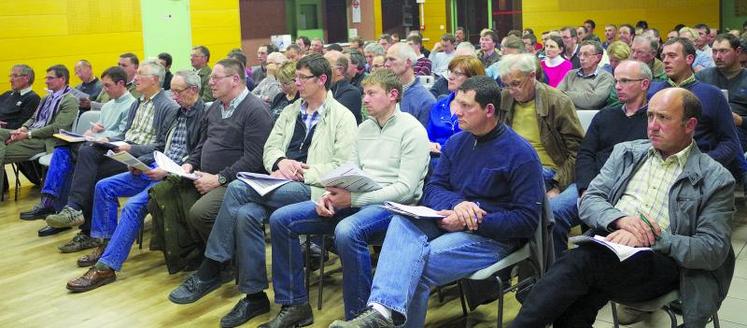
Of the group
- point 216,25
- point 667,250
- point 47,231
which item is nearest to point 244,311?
point 667,250

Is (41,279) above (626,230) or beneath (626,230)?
beneath

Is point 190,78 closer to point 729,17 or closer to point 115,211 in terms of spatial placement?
point 115,211

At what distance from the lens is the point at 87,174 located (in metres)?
5.18

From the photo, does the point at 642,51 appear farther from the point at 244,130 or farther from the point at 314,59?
the point at 244,130

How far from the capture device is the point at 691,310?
8.57ft

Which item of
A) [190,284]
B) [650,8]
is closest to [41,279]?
[190,284]

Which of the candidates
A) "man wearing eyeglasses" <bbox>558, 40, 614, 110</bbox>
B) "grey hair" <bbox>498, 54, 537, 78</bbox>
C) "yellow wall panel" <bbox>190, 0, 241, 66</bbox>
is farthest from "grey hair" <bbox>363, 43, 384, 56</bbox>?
"yellow wall panel" <bbox>190, 0, 241, 66</bbox>

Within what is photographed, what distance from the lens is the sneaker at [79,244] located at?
5.17m

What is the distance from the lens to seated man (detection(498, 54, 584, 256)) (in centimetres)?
391

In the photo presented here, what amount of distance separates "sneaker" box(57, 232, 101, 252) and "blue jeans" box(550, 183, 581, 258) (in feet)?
10.6

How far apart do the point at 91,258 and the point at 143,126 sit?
1018 mm

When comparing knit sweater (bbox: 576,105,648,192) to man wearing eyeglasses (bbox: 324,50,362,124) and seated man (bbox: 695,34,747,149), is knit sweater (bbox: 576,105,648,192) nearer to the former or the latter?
seated man (bbox: 695,34,747,149)

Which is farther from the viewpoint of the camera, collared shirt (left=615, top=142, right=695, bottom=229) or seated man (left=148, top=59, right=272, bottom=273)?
seated man (left=148, top=59, right=272, bottom=273)

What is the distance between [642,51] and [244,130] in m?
2.99
